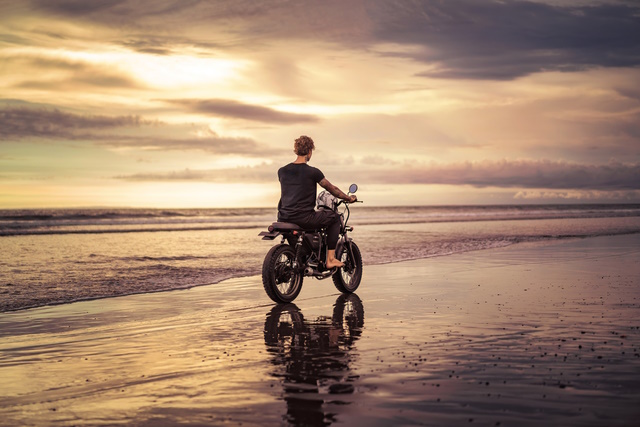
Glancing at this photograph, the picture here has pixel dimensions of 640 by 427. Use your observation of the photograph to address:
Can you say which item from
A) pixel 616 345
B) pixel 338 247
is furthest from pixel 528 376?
pixel 338 247

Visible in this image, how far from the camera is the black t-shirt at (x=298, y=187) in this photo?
1120 centimetres

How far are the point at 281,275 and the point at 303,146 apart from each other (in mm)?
2201

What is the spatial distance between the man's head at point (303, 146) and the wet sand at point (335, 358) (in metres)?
2.55

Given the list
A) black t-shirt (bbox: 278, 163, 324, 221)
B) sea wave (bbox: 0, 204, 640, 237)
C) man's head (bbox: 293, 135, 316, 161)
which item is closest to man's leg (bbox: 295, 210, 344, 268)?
black t-shirt (bbox: 278, 163, 324, 221)

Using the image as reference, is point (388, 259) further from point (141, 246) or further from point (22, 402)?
point (22, 402)

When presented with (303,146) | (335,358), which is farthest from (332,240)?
(335,358)

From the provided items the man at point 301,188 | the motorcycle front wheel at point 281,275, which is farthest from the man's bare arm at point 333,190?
the motorcycle front wheel at point 281,275

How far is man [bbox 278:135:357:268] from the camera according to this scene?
36.8 ft

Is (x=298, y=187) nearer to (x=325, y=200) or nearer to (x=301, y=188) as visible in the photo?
(x=301, y=188)

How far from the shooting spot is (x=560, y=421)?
4613 mm

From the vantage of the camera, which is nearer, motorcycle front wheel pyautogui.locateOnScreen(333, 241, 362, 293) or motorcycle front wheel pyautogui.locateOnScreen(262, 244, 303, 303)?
motorcycle front wheel pyautogui.locateOnScreen(262, 244, 303, 303)

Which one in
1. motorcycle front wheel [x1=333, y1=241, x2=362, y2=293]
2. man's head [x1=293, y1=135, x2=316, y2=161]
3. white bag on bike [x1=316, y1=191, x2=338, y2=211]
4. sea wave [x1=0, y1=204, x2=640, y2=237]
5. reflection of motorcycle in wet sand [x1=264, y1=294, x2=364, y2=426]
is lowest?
reflection of motorcycle in wet sand [x1=264, y1=294, x2=364, y2=426]

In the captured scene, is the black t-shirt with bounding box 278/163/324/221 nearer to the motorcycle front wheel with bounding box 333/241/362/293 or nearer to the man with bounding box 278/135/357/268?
the man with bounding box 278/135/357/268

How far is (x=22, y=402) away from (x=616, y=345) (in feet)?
19.0
